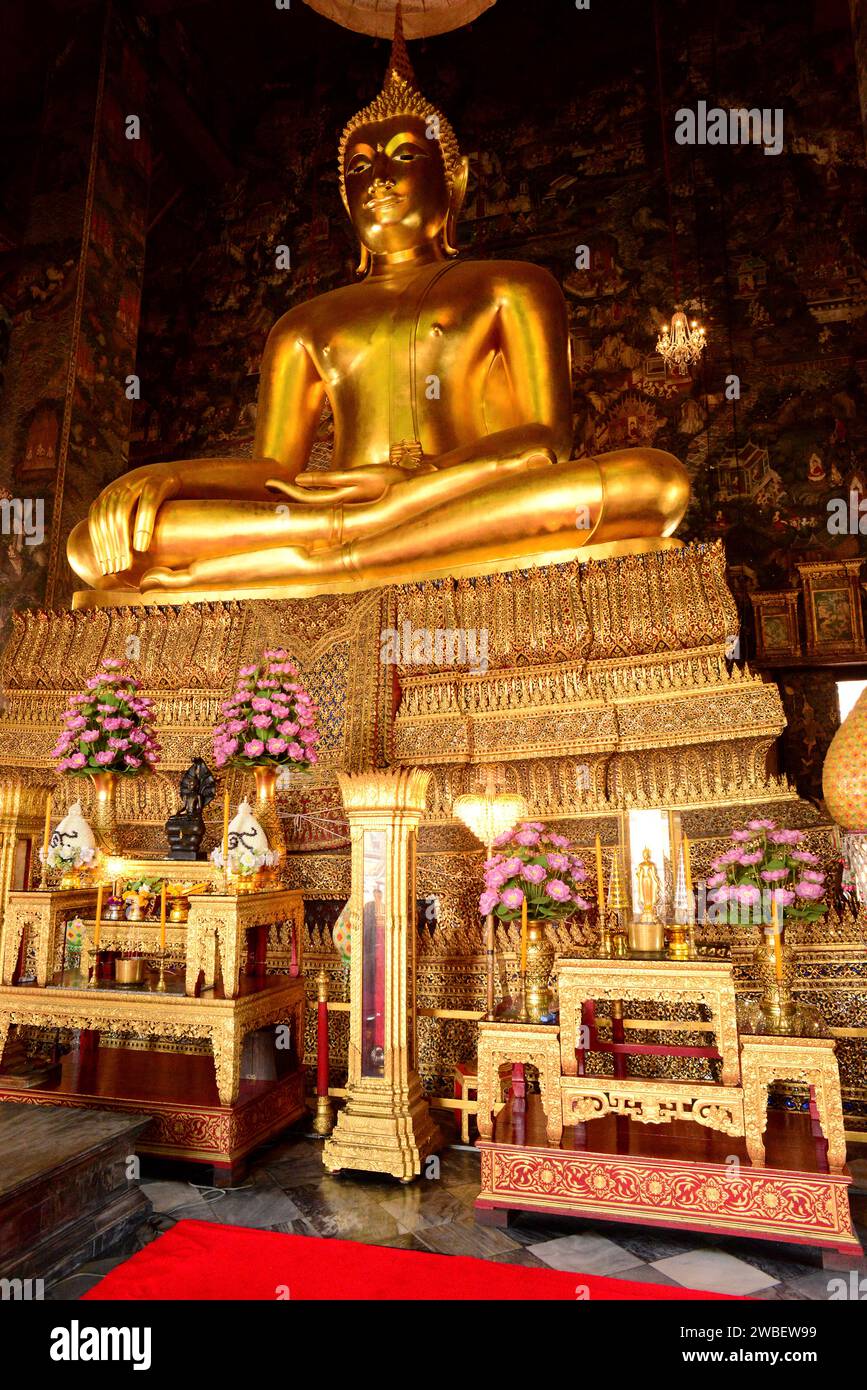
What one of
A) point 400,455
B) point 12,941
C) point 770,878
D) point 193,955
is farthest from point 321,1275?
point 400,455

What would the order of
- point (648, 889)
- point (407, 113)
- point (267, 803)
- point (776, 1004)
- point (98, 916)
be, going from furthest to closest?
1. point (407, 113)
2. point (267, 803)
3. point (98, 916)
4. point (648, 889)
5. point (776, 1004)

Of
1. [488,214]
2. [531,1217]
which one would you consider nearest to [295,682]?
[531,1217]

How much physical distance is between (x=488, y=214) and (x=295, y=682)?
23.1 feet

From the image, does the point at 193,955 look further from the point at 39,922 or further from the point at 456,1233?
the point at 456,1233

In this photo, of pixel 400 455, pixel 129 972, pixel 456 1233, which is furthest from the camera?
pixel 400 455

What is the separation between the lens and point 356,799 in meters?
3.06

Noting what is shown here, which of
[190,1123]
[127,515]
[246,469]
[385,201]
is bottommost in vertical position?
[190,1123]

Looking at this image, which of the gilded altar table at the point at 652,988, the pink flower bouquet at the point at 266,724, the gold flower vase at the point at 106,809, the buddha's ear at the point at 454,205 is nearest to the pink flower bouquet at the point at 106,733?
the gold flower vase at the point at 106,809

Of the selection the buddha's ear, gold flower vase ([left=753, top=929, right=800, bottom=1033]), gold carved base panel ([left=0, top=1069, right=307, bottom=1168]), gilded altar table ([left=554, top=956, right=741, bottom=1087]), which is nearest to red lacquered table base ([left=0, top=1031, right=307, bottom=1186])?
gold carved base panel ([left=0, top=1069, right=307, bottom=1168])

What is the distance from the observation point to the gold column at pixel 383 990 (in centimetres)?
271

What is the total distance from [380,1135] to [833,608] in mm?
5588

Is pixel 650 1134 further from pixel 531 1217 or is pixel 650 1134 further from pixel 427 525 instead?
pixel 427 525

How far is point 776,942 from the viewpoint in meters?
2.53

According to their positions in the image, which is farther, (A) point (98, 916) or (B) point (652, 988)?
(A) point (98, 916)
